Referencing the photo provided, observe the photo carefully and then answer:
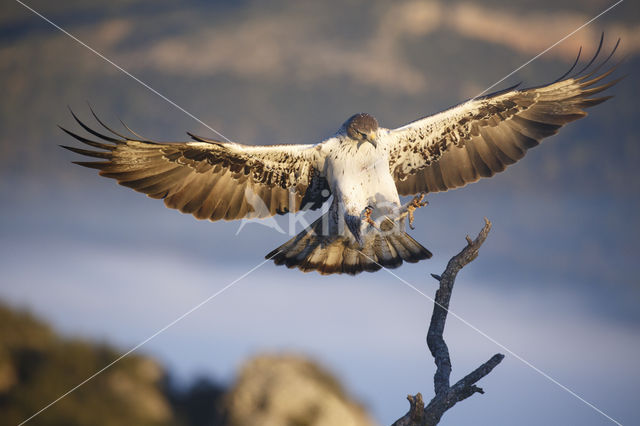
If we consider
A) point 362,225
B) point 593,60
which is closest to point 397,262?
point 362,225

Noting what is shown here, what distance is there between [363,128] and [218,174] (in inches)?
77.0

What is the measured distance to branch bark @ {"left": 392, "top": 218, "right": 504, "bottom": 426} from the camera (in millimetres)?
5398

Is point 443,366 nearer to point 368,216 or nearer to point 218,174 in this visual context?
point 368,216

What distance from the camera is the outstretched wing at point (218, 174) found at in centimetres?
682

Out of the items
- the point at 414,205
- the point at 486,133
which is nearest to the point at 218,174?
the point at 414,205

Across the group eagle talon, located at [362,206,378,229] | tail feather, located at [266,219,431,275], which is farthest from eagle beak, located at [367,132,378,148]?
tail feather, located at [266,219,431,275]

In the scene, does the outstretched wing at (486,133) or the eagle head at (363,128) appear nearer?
the eagle head at (363,128)

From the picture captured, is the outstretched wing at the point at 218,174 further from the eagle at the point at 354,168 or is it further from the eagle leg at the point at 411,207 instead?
the eagle leg at the point at 411,207

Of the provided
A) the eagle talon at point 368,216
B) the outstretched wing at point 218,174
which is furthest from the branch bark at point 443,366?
the outstretched wing at point 218,174

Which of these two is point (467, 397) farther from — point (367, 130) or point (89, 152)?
point (89, 152)

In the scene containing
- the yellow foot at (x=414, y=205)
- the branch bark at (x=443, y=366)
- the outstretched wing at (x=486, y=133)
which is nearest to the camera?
the branch bark at (x=443, y=366)

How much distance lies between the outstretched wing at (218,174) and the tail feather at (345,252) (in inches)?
27.4

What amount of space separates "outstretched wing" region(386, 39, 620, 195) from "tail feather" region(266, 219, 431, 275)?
4.36ft

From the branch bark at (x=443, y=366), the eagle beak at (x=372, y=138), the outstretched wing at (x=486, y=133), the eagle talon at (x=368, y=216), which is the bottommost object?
the branch bark at (x=443, y=366)
